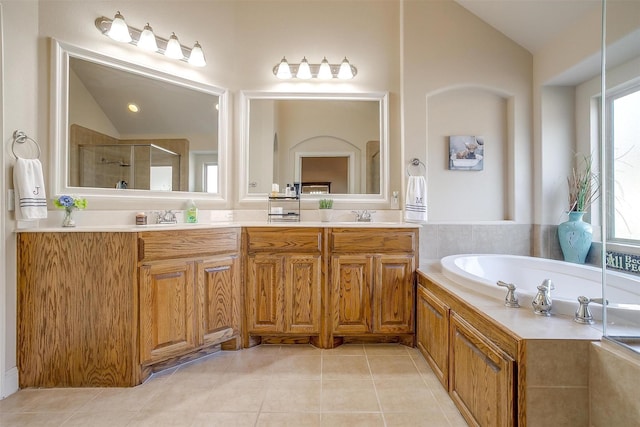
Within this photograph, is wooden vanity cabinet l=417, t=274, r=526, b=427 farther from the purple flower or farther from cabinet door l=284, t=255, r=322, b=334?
the purple flower

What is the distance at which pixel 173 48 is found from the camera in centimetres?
233

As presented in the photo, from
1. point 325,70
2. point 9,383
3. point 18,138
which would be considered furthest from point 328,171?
point 9,383

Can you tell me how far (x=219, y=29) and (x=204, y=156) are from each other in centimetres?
113

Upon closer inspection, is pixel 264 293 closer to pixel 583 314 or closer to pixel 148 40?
pixel 583 314

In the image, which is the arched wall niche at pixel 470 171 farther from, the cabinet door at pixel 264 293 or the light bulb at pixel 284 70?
the cabinet door at pixel 264 293

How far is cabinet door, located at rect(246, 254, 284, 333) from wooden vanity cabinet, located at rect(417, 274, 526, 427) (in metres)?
1.04

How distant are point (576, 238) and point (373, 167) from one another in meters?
1.68

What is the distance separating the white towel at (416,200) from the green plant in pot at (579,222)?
3.65ft

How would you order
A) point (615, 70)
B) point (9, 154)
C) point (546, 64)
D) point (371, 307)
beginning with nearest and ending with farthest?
point (615, 70), point (9, 154), point (371, 307), point (546, 64)

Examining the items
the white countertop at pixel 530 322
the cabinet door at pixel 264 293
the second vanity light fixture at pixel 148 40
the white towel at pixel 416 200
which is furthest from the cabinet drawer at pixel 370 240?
the second vanity light fixture at pixel 148 40

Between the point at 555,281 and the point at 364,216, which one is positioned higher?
the point at 364,216

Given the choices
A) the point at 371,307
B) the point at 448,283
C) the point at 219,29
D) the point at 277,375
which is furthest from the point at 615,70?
the point at 219,29

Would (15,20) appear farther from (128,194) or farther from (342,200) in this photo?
(342,200)

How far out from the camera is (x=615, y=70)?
A: 1.21 meters
